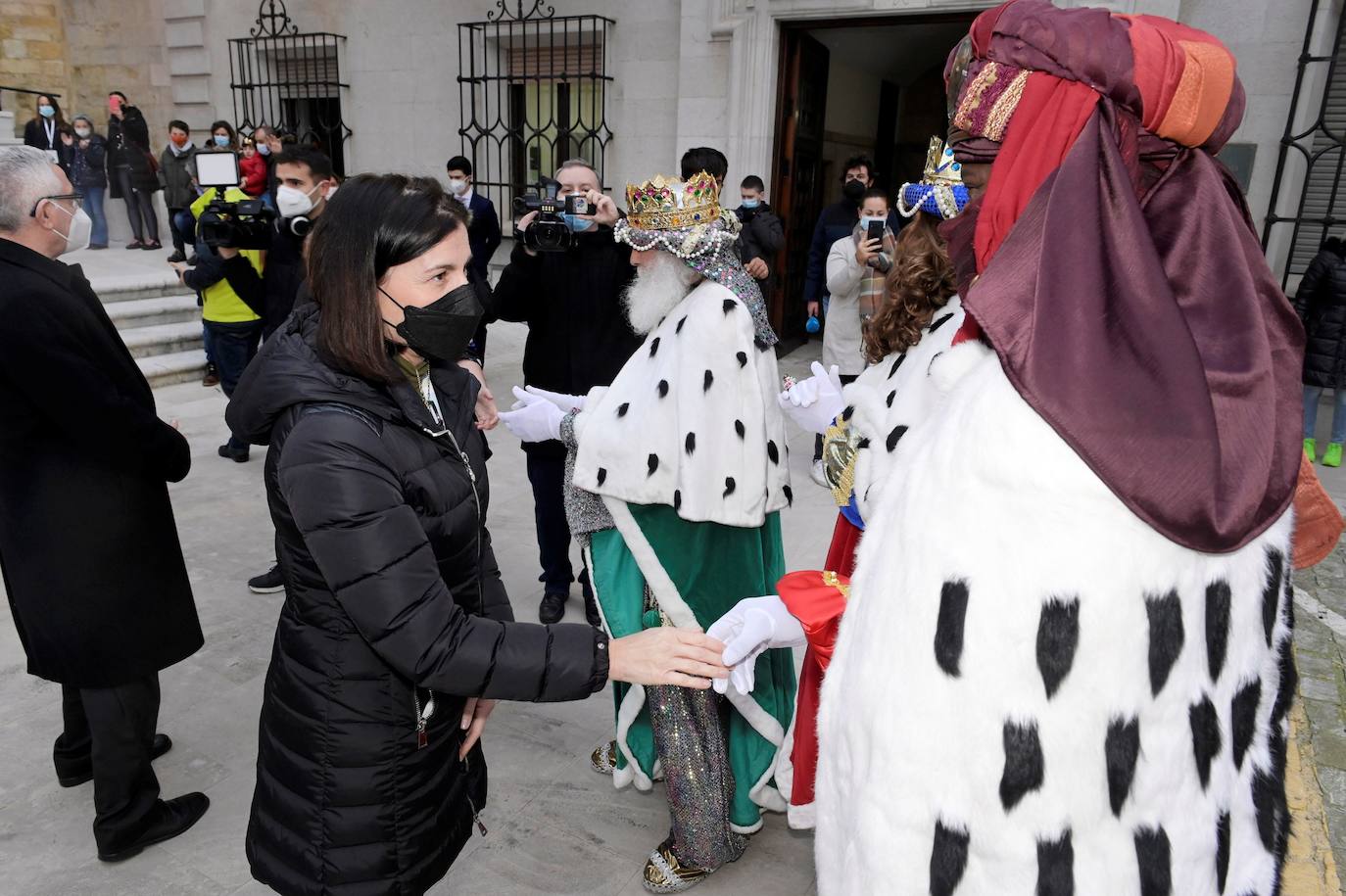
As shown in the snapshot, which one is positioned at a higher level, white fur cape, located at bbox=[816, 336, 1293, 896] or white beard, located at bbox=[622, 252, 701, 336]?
white beard, located at bbox=[622, 252, 701, 336]

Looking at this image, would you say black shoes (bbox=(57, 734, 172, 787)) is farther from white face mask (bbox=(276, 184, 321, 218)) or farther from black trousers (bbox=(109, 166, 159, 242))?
black trousers (bbox=(109, 166, 159, 242))

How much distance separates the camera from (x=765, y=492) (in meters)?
2.47

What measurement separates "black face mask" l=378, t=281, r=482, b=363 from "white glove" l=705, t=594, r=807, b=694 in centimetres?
71

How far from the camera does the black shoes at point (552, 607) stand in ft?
12.9

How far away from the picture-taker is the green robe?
2.51 m

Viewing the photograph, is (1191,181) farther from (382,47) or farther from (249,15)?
(249,15)

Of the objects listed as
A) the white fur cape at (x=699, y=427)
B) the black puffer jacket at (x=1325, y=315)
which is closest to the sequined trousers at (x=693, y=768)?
the white fur cape at (x=699, y=427)

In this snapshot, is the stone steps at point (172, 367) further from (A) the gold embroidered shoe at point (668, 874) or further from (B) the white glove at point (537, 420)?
(A) the gold embroidered shoe at point (668, 874)

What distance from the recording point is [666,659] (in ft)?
4.93

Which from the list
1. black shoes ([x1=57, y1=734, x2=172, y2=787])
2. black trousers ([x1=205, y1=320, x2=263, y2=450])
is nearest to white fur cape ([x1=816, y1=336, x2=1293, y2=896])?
black shoes ([x1=57, y1=734, x2=172, y2=787])

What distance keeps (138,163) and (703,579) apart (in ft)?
37.2

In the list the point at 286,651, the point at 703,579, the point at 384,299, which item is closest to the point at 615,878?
the point at 703,579

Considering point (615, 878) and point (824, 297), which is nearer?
point (615, 878)

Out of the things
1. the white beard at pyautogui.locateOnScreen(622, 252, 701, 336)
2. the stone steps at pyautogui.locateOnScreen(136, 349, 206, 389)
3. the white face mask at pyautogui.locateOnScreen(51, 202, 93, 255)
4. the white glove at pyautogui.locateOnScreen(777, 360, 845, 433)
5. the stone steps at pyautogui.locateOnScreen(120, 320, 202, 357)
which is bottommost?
the stone steps at pyautogui.locateOnScreen(136, 349, 206, 389)
